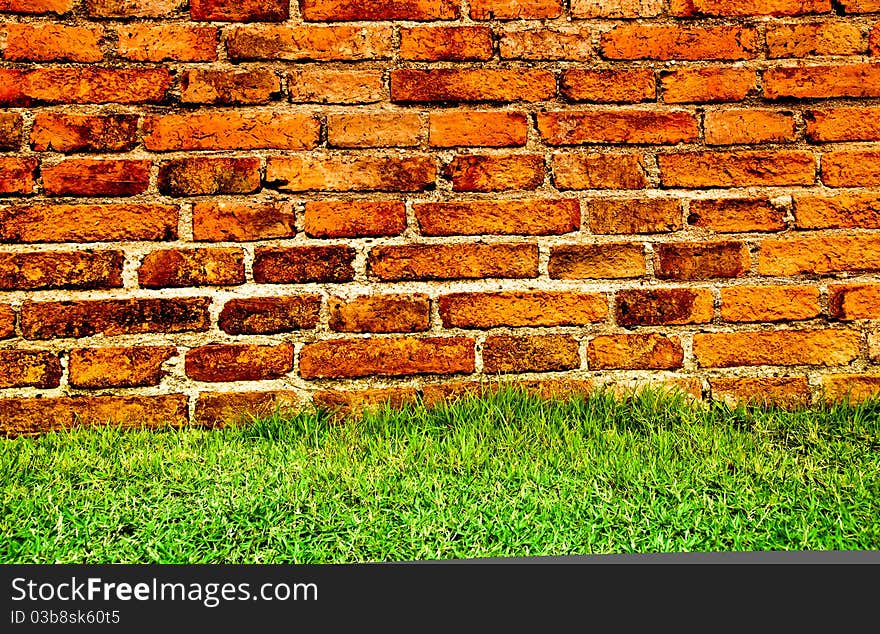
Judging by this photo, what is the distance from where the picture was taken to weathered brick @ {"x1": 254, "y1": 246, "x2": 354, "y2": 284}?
54.0 inches

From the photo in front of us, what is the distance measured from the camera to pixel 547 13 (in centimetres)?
139

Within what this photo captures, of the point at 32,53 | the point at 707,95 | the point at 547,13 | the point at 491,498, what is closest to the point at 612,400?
the point at 491,498

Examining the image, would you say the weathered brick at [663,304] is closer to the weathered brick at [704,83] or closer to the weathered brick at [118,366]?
the weathered brick at [704,83]

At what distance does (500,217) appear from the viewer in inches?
55.0

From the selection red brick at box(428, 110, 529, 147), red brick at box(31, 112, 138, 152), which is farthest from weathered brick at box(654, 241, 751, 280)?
red brick at box(31, 112, 138, 152)

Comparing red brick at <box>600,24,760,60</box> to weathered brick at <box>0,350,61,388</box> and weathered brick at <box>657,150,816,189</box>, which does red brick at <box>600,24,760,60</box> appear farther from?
weathered brick at <box>0,350,61,388</box>

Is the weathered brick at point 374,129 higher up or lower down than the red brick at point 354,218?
higher up

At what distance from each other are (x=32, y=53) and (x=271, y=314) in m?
0.73

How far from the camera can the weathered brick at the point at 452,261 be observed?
1.39 meters

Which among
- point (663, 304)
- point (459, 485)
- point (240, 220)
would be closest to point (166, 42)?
point (240, 220)

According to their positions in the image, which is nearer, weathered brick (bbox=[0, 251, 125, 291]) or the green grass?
the green grass

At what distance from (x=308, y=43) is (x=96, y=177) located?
53 centimetres

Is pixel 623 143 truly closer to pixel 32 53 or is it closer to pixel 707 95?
pixel 707 95

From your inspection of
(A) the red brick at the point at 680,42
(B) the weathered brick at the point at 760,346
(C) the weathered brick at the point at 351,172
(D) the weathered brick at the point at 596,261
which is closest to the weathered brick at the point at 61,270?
(C) the weathered brick at the point at 351,172
